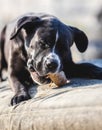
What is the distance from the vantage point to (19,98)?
4.35 m

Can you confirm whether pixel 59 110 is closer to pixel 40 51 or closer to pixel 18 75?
pixel 40 51

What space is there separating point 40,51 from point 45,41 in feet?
0.25

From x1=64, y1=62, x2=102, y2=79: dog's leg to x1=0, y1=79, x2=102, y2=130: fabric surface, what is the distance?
0.42 metres

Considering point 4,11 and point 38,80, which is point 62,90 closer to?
point 38,80

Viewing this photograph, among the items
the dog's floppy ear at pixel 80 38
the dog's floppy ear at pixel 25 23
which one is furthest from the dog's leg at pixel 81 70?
the dog's floppy ear at pixel 25 23

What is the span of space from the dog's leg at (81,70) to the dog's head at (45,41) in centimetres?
8

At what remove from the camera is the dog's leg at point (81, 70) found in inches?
189

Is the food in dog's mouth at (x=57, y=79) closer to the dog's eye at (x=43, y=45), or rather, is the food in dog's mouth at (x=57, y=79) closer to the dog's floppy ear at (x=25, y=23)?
the dog's eye at (x=43, y=45)

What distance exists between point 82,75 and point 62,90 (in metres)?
0.64

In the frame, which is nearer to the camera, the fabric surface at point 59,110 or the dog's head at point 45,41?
the fabric surface at point 59,110

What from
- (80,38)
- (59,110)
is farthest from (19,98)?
(80,38)

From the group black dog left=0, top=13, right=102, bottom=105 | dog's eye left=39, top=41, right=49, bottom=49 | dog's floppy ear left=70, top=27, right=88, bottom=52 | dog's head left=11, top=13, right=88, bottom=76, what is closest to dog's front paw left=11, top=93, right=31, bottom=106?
black dog left=0, top=13, right=102, bottom=105

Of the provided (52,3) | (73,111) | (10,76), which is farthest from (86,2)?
(73,111)

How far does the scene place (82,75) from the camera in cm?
486
